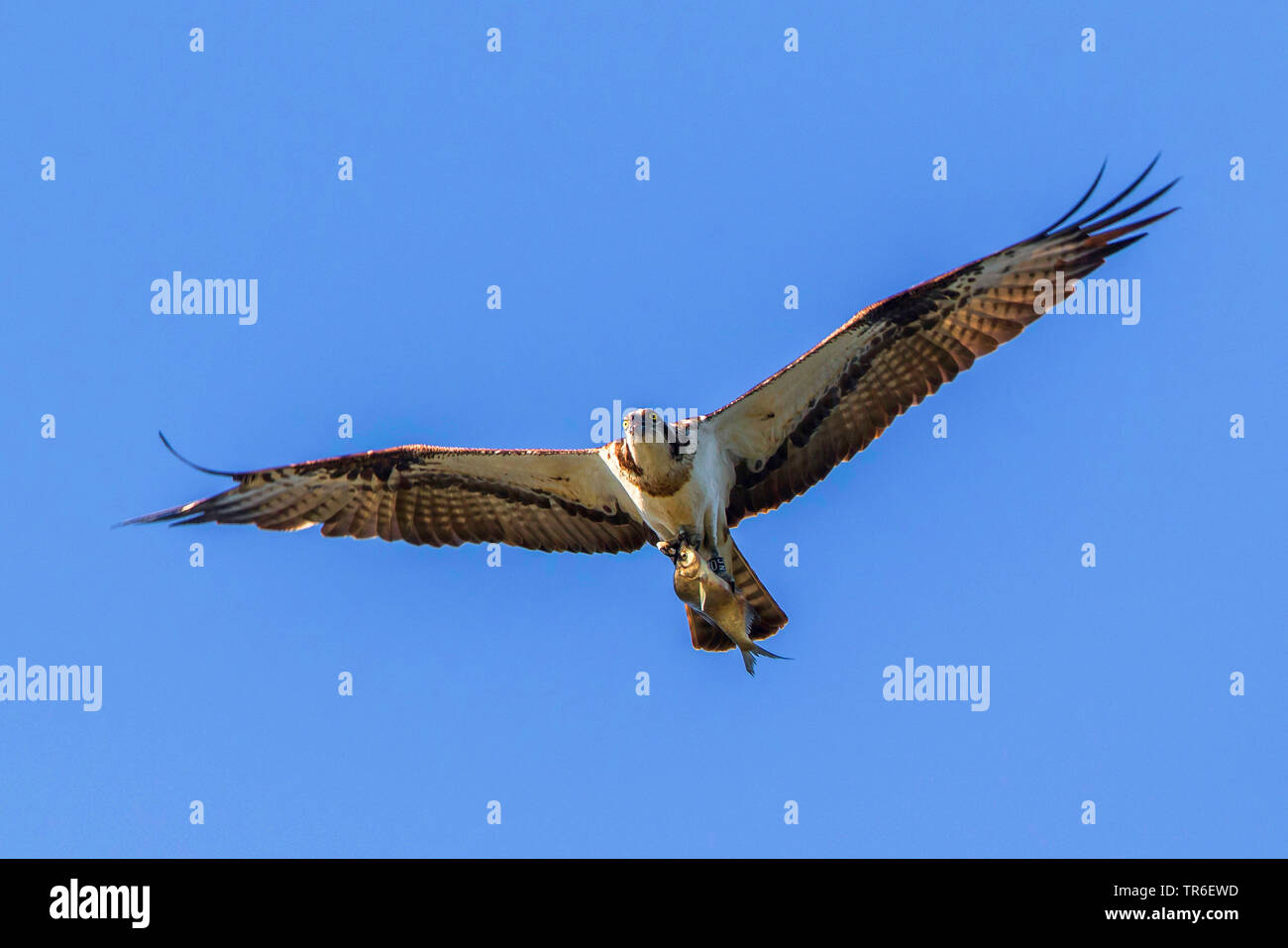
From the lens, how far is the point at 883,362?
1374 cm

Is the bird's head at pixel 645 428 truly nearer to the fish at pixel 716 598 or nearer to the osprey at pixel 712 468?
the osprey at pixel 712 468

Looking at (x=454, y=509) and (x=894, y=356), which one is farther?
(x=454, y=509)

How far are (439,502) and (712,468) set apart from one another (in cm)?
284

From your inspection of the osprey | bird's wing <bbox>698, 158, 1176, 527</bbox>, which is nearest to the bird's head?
the osprey

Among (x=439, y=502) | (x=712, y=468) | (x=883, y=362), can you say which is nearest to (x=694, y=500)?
(x=712, y=468)

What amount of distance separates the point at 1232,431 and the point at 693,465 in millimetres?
6607

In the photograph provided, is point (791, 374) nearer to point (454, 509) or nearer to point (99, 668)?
point (454, 509)

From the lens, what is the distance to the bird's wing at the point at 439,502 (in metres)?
14.4

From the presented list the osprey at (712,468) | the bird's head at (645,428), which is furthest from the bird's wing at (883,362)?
the bird's head at (645,428)

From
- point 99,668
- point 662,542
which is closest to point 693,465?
point 662,542

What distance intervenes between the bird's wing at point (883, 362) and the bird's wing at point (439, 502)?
1341 mm

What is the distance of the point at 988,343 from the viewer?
1343 cm

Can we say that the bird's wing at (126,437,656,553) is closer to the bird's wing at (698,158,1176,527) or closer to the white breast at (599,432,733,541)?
the white breast at (599,432,733,541)

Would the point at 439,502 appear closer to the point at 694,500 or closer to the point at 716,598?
the point at 694,500
